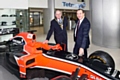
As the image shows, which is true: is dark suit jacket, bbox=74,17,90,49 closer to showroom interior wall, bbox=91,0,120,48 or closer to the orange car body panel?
the orange car body panel

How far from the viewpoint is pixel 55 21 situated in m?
3.87

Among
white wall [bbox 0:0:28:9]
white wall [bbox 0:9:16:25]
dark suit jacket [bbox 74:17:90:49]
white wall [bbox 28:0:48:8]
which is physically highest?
white wall [bbox 28:0:48:8]

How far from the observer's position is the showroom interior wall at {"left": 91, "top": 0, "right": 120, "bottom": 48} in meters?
6.81

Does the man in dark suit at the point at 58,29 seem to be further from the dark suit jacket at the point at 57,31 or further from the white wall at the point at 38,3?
the white wall at the point at 38,3

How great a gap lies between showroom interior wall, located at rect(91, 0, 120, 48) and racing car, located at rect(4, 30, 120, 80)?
4242mm

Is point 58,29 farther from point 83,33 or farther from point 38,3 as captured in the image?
point 38,3

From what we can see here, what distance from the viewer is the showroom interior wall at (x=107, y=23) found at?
6.81 meters

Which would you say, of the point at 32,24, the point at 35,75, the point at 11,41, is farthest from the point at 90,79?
the point at 32,24

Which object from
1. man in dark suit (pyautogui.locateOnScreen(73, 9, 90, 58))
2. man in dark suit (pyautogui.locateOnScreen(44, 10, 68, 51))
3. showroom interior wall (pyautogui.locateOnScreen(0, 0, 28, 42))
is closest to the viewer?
man in dark suit (pyautogui.locateOnScreen(73, 9, 90, 58))

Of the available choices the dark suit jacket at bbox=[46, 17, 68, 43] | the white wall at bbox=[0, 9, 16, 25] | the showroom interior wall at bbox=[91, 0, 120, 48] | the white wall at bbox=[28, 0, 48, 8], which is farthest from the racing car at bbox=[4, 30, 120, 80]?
the white wall at bbox=[28, 0, 48, 8]

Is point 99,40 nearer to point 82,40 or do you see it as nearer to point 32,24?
point 82,40

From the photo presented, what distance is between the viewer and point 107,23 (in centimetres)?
698

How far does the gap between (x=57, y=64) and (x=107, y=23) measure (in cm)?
490

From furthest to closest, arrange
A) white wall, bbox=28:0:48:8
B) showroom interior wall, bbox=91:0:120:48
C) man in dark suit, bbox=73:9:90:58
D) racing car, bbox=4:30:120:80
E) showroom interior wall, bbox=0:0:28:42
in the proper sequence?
white wall, bbox=28:0:48:8 → showroom interior wall, bbox=0:0:28:42 → showroom interior wall, bbox=91:0:120:48 → man in dark suit, bbox=73:9:90:58 → racing car, bbox=4:30:120:80
